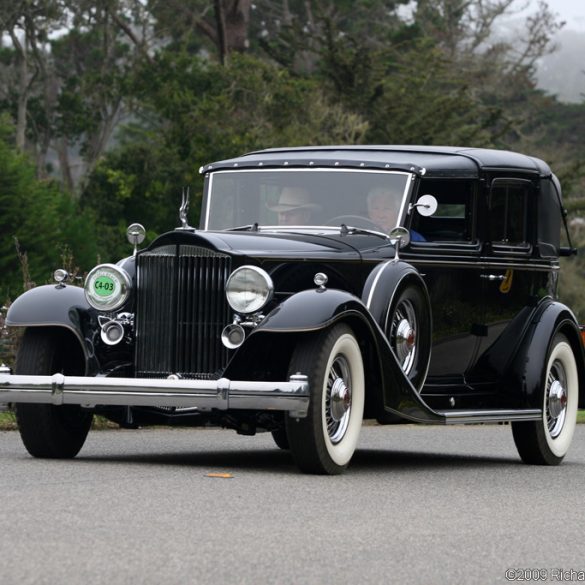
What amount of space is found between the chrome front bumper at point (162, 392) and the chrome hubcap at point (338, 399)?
1.49 ft

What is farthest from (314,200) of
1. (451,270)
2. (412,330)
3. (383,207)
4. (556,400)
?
(556,400)

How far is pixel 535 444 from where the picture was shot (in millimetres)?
11945

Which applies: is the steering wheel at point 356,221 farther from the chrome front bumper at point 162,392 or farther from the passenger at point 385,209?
the chrome front bumper at point 162,392

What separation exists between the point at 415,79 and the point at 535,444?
32.7m

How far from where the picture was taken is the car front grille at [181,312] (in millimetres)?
10008

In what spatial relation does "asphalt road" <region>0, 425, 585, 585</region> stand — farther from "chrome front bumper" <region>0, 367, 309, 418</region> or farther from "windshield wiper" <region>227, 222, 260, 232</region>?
"windshield wiper" <region>227, 222, 260, 232</region>

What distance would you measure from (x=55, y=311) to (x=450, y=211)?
3.16 m

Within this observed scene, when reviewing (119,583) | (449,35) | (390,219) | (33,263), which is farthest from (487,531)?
(449,35)

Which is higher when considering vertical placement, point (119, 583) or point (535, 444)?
point (119, 583)

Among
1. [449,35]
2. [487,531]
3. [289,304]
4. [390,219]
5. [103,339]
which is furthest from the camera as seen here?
[449,35]

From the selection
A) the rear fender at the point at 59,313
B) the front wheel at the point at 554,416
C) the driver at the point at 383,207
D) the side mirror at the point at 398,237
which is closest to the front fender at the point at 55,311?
the rear fender at the point at 59,313

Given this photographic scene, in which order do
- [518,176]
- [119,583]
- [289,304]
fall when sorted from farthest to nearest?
[518,176] < [289,304] < [119,583]

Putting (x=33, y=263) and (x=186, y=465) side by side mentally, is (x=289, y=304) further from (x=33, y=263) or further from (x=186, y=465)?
(x=33, y=263)

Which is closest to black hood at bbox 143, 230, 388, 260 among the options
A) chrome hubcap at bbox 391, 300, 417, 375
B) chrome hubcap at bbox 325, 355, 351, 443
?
chrome hubcap at bbox 391, 300, 417, 375
